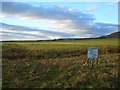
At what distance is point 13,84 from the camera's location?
74.3 feet

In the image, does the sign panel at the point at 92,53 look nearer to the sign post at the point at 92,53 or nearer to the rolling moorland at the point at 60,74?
the sign post at the point at 92,53

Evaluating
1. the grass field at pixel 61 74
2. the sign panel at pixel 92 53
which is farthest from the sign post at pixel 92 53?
the grass field at pixel 61 74

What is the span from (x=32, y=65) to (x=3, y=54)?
1004 cm

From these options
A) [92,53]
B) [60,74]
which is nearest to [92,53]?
[92,53]

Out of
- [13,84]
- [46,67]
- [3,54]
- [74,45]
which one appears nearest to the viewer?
[13,84]

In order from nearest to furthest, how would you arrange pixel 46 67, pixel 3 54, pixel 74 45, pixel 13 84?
pixel 13 84
pixel 46 67
pixel 3 54
pixel 74 45

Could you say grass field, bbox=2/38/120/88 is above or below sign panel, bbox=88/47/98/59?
below

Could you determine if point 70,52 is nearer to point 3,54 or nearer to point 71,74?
point 3,54

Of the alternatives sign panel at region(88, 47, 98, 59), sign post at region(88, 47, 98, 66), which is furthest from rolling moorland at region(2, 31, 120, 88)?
sign panel at region(88, 47, 98, 59)

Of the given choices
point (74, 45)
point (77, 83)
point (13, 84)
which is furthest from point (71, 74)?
point (74, 45)

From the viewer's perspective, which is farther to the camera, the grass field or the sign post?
the sign post

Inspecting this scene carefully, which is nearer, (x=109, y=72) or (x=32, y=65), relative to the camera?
(x=109, y=72)

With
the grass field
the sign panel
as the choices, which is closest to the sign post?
the sign panel

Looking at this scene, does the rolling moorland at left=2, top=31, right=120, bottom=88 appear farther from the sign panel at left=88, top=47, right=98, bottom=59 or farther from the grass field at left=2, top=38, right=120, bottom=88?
the sign panel at left=88, top=47, right=98, bottom=59
